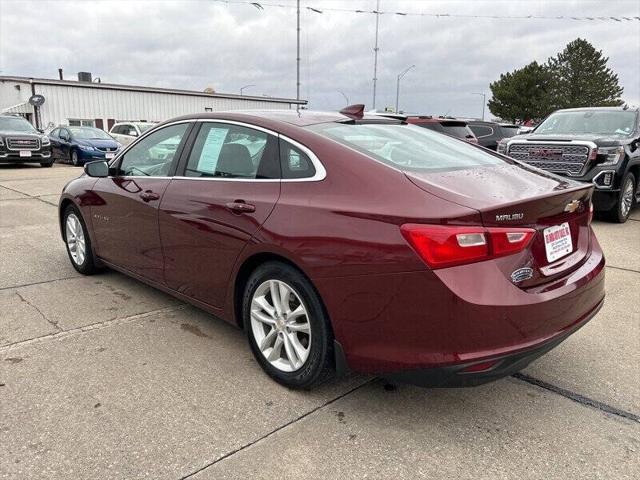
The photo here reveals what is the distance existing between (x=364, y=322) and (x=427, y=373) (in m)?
0.36

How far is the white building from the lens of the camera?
102 feet

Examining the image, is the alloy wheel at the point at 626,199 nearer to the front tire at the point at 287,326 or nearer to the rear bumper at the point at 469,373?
the rear bumper at the point at 469,373

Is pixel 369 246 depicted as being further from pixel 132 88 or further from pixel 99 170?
pixel 132 88

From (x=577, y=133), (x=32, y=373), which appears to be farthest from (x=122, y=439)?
(x=577, y=133)

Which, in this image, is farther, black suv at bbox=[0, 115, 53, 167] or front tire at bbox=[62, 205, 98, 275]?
black suv at bbox=[0, 115, 53, 167]

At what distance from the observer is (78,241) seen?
499cm

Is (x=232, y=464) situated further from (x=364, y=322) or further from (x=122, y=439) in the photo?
(x=364, y=322)

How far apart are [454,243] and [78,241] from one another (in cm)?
393

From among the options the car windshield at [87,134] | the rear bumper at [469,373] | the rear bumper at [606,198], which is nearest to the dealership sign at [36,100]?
the car windshield at [87,134]

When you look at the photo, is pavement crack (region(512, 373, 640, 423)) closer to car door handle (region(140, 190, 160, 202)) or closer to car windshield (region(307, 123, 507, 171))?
car windshield (region(307, 123, 507, 171))

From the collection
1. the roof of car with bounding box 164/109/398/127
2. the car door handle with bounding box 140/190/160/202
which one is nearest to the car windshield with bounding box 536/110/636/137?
the roof of car with bounding box 164/109/398/127

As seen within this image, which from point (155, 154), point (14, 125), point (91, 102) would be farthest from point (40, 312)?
point (91, 102)

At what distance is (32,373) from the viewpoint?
307 cm

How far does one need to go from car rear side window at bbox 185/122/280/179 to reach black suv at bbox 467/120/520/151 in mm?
10740
